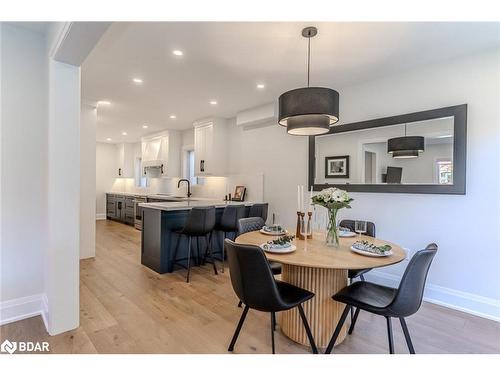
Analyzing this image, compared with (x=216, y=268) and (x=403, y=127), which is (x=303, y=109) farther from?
(x=216, y=268)

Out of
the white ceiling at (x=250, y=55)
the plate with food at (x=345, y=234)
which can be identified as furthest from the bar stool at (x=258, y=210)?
the plate with food at (x=345, y=234)

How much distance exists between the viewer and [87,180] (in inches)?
166

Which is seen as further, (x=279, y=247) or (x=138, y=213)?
(x=138, y=213)

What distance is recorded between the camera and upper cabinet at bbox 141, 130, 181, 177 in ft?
22.2

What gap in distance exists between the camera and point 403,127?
3.14 meters

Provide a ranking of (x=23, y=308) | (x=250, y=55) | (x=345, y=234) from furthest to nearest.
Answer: (x=250, y=55)
(x=345, y=234)
(x=23, y=308)

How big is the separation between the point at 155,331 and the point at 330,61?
313 cm

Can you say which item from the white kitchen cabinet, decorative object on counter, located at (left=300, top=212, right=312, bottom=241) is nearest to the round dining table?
decorative object on counter, located at (left=300, top=212, right=312, bottom=241)

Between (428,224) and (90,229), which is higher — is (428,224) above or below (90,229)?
above

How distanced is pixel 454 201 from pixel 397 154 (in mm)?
770

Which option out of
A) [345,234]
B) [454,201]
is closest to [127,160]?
[345,234]

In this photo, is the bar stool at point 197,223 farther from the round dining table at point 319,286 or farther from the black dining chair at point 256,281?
the black dining chair at point 256,281

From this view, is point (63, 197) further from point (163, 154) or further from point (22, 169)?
point (163, 154)
